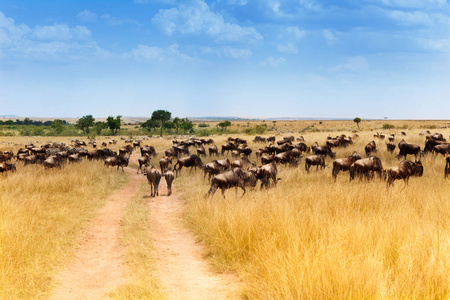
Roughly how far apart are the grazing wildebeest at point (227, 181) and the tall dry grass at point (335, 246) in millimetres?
1199

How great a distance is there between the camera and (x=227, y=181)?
11.3 metres

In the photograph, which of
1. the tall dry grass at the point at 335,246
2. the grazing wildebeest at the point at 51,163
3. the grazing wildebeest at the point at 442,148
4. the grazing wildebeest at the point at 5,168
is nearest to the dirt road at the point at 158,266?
the tall dry grass at the point at 335,246

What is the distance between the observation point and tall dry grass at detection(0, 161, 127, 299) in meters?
5.35

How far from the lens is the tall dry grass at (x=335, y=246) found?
408 centimetres

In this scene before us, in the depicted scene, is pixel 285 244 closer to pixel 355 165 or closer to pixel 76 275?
pixel 76 275

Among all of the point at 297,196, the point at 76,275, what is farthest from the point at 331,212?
the point at 76,275

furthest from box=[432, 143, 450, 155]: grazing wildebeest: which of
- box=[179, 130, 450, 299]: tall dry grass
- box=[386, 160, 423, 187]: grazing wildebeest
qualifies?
box=[179, 130, 450, 299]: tall dry grass

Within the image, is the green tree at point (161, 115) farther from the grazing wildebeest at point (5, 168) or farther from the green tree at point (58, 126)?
the grazing wildebeest at point (5, 168)

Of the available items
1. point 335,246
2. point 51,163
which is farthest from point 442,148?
point 51,163

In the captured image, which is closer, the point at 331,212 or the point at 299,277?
the point at 299,277

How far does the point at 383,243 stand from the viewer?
5.48 meters

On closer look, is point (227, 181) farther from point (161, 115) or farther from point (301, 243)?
point (161, 115)

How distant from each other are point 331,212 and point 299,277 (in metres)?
4.34

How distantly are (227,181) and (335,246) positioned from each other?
659 centimetres
